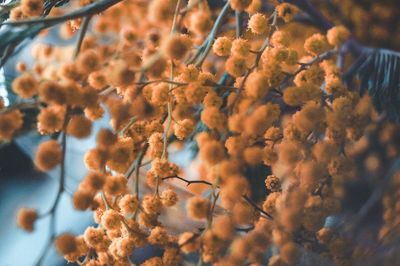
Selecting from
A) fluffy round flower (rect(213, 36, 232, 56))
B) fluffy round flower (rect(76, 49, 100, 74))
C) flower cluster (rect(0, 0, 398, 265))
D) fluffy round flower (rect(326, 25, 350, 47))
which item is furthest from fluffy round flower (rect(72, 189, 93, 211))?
fluffy round flower (rect(326, 25, 350, 47))

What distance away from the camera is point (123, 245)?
17.8 inches

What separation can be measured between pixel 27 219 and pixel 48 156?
0.20 ft

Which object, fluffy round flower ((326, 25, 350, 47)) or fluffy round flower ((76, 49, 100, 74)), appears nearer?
fluffy round flower ((76, 49, 100, 74))

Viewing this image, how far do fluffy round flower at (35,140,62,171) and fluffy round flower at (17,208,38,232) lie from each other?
4cm

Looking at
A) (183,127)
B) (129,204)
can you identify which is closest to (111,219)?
(129,204)

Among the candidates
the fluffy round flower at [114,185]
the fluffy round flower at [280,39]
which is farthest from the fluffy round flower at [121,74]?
the fluffy round flower at [280,39]

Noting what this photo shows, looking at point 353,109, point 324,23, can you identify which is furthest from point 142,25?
point 353,109

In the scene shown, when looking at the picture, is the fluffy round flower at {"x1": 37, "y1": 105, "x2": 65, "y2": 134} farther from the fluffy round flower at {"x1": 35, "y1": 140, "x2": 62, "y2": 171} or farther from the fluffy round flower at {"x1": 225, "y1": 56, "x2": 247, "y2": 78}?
the fluffy round flower at {"x1": 225, "y1": 56, "x2": 247, "y2": 78}

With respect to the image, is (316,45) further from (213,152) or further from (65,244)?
(65,244)

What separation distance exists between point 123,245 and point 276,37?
277 mm

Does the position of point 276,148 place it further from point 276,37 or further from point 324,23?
point 324,23

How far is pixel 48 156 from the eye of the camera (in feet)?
1.38

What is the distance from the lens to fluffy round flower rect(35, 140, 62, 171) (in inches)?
16.6

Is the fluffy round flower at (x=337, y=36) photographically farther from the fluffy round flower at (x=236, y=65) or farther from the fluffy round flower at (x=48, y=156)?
the fluffy round flower at (x=48, y=156)
